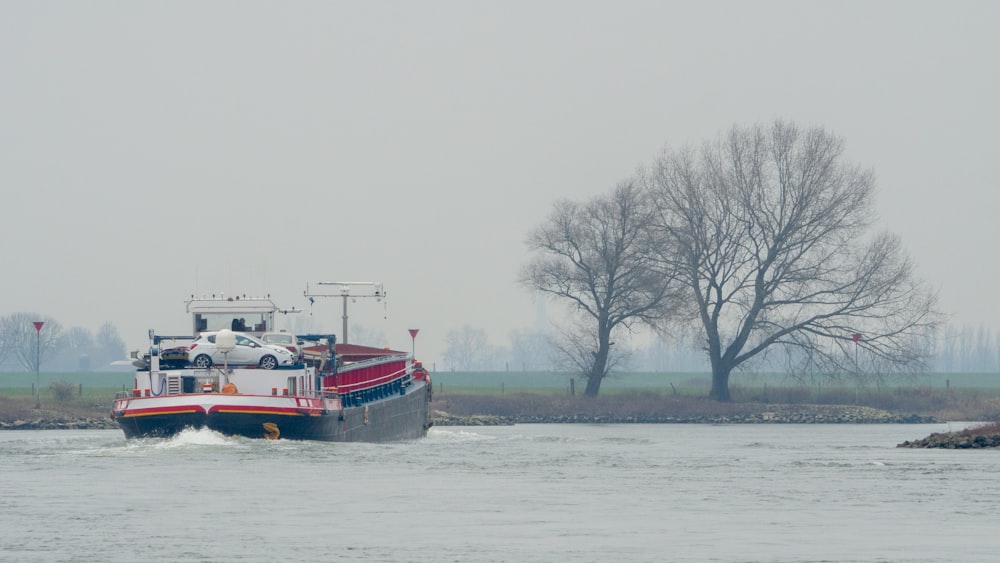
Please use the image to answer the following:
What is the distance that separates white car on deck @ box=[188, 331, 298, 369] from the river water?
10.3ft

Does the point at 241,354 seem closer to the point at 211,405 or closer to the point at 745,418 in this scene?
the point at 211,405

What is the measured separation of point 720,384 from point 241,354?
52.9 meters

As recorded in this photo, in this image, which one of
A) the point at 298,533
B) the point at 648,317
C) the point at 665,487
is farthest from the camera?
the point at 648,317

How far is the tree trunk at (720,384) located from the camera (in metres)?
103

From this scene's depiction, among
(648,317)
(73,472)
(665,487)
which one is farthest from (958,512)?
(648,317)

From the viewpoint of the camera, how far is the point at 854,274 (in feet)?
317

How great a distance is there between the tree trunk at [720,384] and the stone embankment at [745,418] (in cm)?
464

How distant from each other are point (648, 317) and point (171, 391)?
171 feet

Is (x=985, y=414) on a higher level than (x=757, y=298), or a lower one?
lower

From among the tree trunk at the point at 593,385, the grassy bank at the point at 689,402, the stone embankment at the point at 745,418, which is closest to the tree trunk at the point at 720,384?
the grassy bank at the point at 689,402

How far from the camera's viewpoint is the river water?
29.7 meters

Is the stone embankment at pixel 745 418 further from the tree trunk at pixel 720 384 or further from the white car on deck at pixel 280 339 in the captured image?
the white car on deck at pixel 280 339

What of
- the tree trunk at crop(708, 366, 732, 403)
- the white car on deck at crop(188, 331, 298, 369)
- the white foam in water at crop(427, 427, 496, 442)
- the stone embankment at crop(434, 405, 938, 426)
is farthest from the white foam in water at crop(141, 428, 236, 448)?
the tree trunk at crop(708, 366, 732, 403)

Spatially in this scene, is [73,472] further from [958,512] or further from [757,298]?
[757,298]
